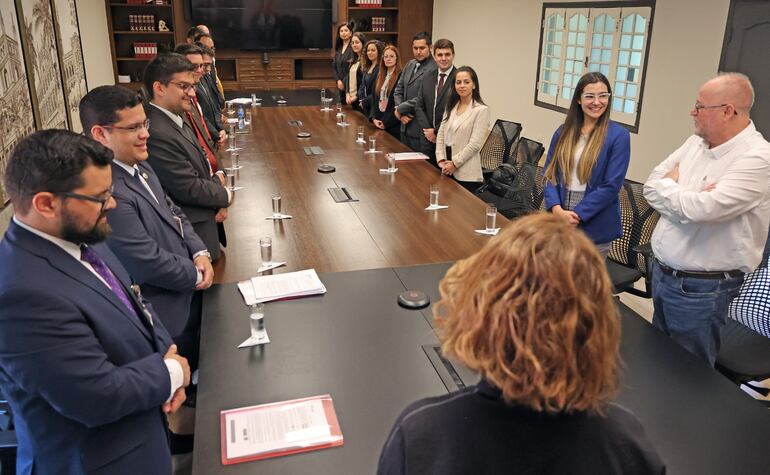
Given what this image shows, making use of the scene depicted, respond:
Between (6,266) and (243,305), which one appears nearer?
(6,266)

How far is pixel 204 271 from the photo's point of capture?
7.94ft

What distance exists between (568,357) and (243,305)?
1.66 m

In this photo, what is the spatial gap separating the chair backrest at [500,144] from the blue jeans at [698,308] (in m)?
2.61

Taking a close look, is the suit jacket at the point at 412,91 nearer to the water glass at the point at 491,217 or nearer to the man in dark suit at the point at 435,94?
the man in dark suit at the point at 435,94

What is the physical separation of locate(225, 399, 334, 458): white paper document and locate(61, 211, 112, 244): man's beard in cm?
60

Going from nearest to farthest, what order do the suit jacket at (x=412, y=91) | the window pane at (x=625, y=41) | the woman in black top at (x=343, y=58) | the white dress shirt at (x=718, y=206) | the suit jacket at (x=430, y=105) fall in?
the white dress shirt at (x=718, y=206), the suit jacket at (x=430, y=105), the suit jacket at (x=412, y=91), the window pane at (x=625, y=41), the woman in black top at (x=343, y=58)

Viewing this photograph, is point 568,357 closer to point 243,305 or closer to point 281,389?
point 281,389

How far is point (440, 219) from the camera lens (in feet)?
10.8

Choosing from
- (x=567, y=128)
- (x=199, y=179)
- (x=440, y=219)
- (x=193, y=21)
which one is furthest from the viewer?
(x=193, y=21)

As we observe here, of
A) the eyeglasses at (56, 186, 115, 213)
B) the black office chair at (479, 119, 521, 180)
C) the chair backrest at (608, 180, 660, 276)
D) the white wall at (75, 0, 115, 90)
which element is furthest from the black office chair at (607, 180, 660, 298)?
the white wall at (75, 0, 115, 90)

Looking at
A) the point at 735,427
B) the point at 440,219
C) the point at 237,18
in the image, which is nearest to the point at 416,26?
the point at 237,18

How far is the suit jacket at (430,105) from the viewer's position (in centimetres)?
509

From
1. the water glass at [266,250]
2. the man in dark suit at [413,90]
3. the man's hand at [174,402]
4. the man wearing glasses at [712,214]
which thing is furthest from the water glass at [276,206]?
the man in dark suit at [413,90]

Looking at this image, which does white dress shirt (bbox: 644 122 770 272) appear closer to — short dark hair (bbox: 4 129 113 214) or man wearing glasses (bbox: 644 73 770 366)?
man wearing glasses (bbox: 644 73 770 366)
